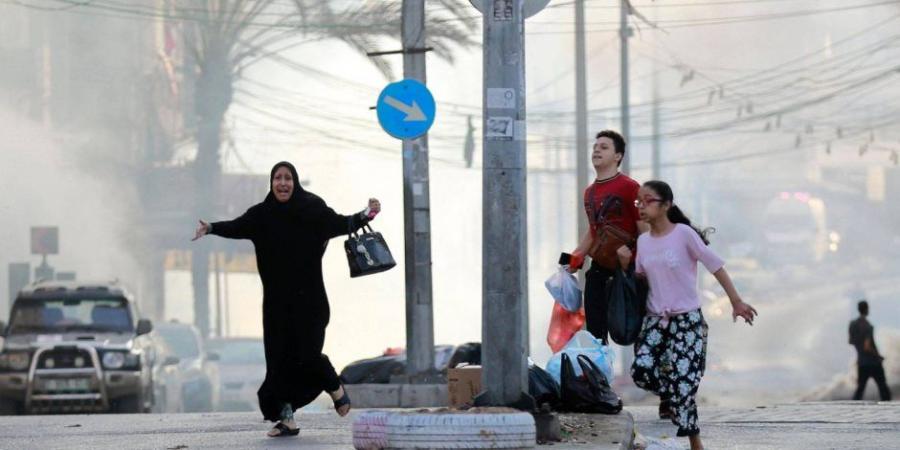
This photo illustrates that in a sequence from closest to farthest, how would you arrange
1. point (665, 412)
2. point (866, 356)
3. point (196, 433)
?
point (196, 433), point (665, 412), point (866, 356)

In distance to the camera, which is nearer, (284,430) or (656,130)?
(284,430)

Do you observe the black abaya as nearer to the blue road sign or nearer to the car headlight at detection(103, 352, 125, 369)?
the blue road sign

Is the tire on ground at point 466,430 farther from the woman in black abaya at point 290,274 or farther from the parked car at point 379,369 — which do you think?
the parked car at point 379,369

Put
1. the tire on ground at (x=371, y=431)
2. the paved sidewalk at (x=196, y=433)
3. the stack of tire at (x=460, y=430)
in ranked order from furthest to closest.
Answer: the paved sidewalk at (x=196, y=433) → the tire on ground at (x=371, y=431) → the stack of tire at (x=460, y=430)

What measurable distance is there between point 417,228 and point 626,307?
25.6 feet

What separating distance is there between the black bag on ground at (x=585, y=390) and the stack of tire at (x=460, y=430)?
2.22m

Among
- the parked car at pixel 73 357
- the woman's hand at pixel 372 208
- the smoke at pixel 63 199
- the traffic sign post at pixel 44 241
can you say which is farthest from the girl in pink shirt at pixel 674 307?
the smoke at pixel 63 199

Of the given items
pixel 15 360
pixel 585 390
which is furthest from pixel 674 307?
pixel 15 360

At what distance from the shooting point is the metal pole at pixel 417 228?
1667cm

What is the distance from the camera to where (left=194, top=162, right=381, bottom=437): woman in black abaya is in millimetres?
10297

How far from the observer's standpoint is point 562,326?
10.4 meters

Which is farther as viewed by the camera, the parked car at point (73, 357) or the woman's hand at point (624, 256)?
the parked car at point (73, 357)

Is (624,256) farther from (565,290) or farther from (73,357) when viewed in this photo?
(73,357)

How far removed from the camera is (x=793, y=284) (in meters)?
64.2
